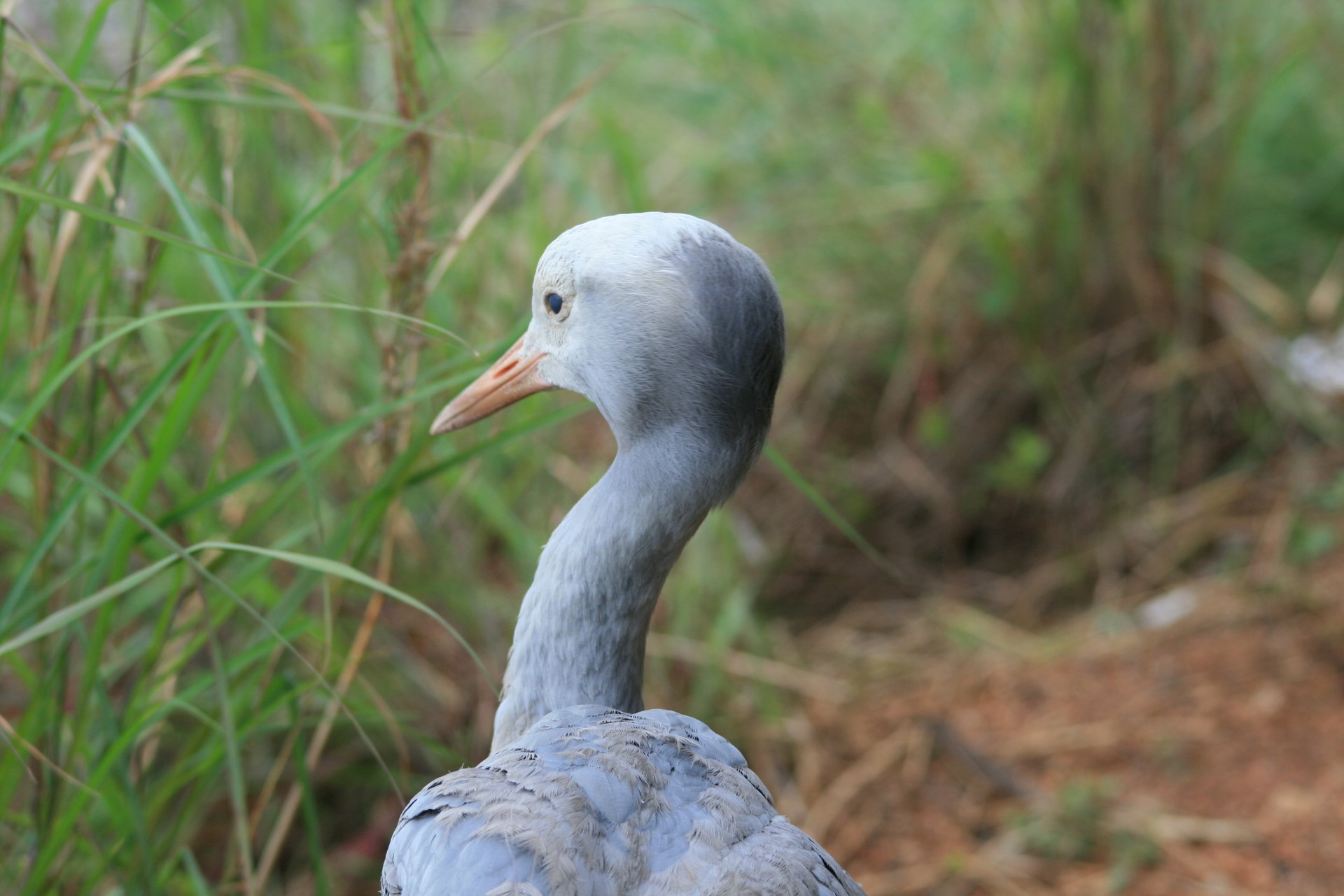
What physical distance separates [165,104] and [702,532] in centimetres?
166

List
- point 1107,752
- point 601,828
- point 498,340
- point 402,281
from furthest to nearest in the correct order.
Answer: point 1107,752 < point 498,340 < point 402,281 < point 601,828

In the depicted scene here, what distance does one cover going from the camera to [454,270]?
9.57ft

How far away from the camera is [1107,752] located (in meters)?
3.04

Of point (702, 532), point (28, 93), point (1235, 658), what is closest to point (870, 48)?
point (702, 532)

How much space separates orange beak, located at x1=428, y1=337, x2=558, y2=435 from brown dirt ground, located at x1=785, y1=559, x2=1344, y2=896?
1.60 m

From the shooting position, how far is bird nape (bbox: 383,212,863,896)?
1354 millimetres

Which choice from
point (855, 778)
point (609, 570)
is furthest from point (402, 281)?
point (855, 778)

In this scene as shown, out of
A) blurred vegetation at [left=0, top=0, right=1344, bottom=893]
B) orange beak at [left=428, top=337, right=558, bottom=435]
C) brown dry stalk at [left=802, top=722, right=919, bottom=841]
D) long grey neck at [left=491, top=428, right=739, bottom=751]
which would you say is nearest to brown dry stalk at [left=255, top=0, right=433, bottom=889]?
blurred vegetation at [left=0, top=0, right=1344, bottom=893]

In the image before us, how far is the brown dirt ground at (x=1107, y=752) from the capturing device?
8.90 feet

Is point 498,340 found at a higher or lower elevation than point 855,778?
higher

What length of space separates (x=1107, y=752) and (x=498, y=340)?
6.18 ft

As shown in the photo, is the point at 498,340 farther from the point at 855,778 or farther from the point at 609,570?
the point at 855,778

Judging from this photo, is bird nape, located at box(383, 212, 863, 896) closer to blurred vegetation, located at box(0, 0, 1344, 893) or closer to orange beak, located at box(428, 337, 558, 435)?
orange beak, located at box(428, 337, 558, 435)

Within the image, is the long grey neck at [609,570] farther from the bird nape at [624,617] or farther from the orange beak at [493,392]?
the orange beak at [493,392]
